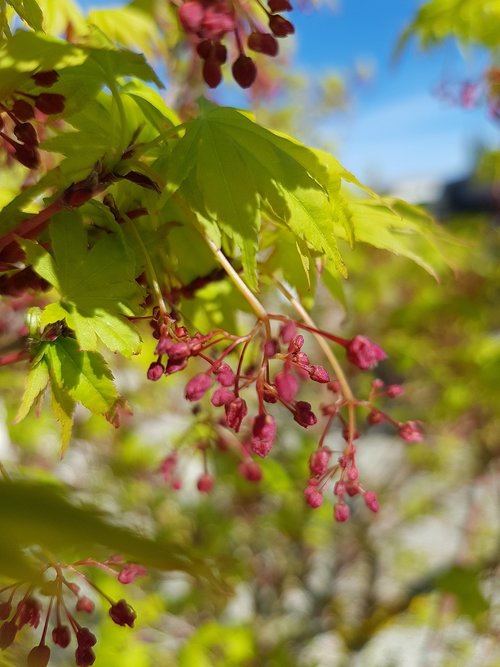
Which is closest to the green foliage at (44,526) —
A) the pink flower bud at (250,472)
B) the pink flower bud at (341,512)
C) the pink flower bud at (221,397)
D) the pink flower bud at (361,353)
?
the pink flower bud at (221,397)

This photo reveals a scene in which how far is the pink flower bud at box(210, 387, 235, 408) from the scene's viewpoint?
0.70 meters

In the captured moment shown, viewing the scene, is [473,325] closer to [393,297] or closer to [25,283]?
[393,297]

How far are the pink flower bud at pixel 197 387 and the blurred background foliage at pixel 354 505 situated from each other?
168 centimetres

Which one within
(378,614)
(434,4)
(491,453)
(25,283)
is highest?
(434,4)

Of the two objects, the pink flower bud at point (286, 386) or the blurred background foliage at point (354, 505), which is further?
the blurred background foliage at point (354, 505)

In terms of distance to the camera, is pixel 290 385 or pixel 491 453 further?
pixel 491 453

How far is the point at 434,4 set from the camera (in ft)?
5.59

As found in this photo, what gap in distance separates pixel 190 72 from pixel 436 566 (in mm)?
→ 3892

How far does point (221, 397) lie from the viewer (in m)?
0.70

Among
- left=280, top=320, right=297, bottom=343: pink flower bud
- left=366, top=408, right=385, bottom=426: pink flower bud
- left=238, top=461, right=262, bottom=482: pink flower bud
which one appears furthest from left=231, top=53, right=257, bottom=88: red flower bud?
left=238, top=461, right=262, bottom=482: pink flower bud

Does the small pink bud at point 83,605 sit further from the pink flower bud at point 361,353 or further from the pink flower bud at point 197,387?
the pink flower bud at point 361,353

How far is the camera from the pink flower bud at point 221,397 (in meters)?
0.70

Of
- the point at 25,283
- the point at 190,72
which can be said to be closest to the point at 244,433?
the point at 25,283

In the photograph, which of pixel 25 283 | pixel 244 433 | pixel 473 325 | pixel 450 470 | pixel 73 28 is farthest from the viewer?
pixel 450 470
